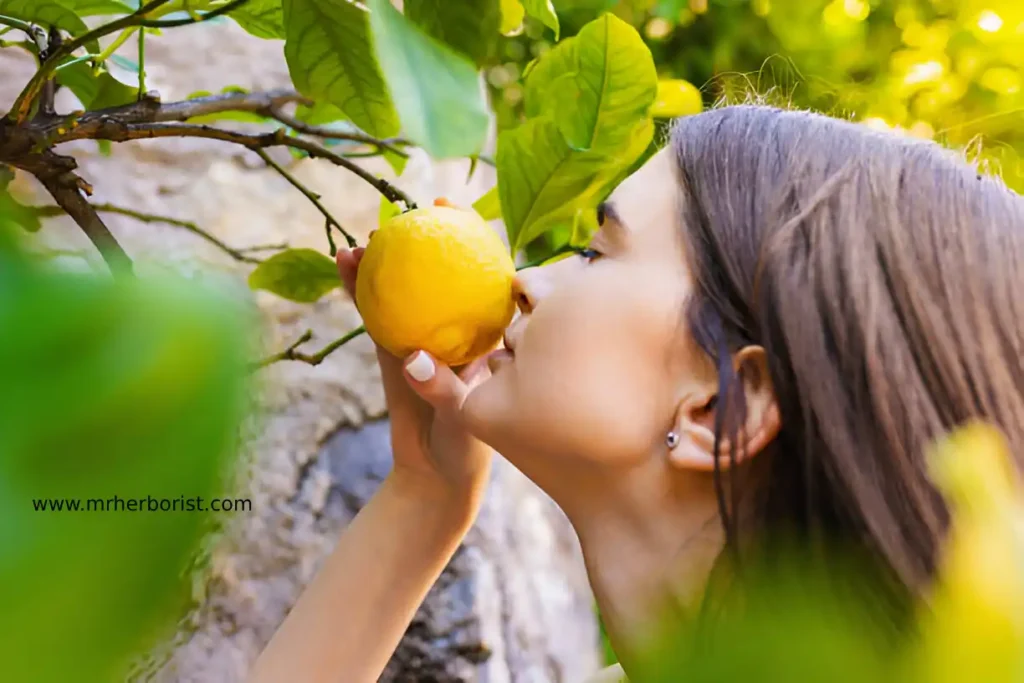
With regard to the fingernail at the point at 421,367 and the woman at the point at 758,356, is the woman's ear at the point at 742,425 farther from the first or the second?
the fingernail at the point at 421,367

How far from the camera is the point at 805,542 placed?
38 cm

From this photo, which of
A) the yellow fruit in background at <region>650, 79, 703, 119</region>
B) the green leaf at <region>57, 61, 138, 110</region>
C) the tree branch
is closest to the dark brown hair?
the yellow fruit in background at <region>650, 79, 703, 119</region>

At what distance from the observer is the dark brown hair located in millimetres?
376

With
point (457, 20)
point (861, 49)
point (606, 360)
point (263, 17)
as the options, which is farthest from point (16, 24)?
point (861, 49)

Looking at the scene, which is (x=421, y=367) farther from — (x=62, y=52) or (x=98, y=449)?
(x=98, y=449)

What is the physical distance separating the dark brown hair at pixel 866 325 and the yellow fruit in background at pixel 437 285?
12cm

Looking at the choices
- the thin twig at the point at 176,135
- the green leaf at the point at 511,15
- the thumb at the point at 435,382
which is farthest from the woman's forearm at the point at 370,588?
the green leaf at the point at 511,15

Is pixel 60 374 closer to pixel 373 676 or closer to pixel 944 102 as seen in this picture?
pixel 373 676

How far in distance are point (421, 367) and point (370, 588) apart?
0.70 feet

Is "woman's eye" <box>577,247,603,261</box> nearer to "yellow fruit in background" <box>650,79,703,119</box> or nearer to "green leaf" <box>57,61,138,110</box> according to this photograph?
"yellow fruit in background" <box>650,79,703,119</box>

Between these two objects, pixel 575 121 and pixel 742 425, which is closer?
pixel 742 425

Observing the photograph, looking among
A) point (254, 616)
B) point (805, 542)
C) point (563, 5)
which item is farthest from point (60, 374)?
point (563, 5)

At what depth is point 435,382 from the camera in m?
0.50

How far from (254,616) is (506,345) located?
1.49 ft
